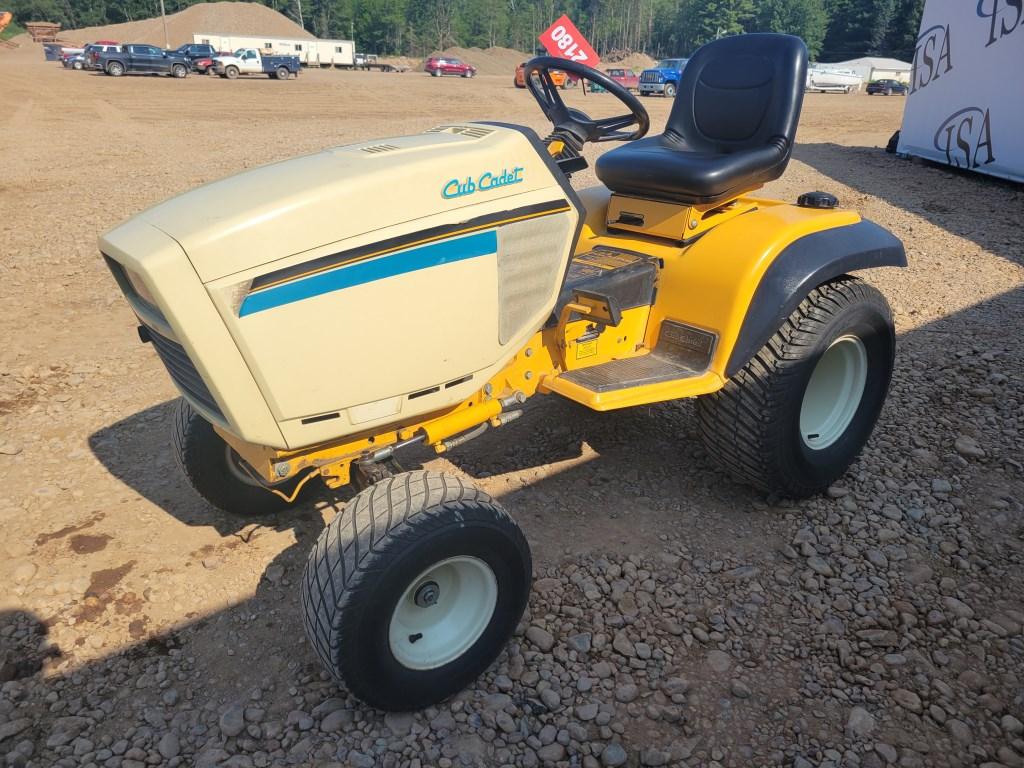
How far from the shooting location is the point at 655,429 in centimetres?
357

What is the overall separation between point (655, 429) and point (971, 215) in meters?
5.98

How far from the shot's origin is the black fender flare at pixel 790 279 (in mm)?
2625

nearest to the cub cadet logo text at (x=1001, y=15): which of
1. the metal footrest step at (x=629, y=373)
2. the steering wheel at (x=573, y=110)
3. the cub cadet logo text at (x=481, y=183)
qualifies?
the steering wheel at (x=573, y=110)

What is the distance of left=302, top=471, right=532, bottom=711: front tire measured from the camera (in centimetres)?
190

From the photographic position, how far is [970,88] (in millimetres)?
9242

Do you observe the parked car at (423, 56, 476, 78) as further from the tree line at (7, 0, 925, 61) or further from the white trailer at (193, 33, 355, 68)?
the tree line at (7, 0, 925, 61)

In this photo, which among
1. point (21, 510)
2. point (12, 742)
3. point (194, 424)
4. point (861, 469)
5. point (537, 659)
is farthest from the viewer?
point (861, 469)

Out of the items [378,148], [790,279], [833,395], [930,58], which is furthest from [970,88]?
[378,148]

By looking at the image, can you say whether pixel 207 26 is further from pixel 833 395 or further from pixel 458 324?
pixel 458 324

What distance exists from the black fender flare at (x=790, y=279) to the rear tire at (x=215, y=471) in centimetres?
164

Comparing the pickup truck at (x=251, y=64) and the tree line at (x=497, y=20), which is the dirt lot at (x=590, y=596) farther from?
the tree line at (x=497, y=20)

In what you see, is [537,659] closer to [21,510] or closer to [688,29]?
[21,510]

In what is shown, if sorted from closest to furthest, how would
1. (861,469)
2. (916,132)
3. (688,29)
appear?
(861,469), (916,132), (688,29)

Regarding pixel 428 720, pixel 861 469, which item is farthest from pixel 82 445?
pixel 861 469
